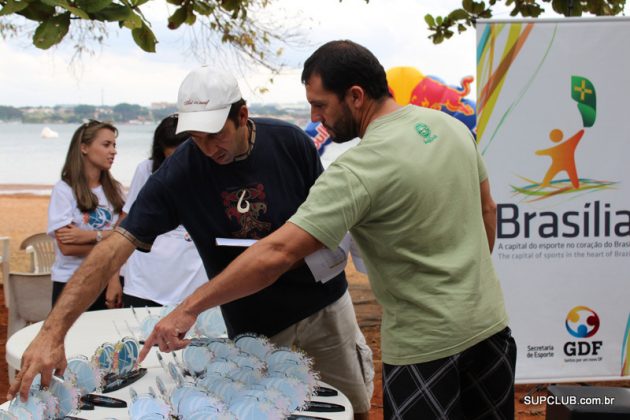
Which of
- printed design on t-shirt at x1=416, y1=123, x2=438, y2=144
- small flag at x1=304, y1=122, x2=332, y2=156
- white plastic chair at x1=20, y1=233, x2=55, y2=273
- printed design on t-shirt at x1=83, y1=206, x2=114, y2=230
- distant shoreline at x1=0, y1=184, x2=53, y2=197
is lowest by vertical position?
distant shoreline at x1=0, y1=184, x2=53, y2=197

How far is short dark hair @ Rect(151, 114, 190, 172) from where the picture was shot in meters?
3.57

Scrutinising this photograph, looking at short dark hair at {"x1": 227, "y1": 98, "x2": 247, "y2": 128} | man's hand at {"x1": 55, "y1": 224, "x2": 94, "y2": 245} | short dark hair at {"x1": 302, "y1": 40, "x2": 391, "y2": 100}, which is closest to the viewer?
short dark hair at {"x1": 302, "y1": 40, "x2": 391, "y2": 100}

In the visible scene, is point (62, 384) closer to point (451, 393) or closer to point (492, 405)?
point (451, 393)

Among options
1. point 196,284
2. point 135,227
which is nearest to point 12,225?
point 196,284

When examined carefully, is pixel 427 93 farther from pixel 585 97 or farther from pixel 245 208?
pixel 245 208

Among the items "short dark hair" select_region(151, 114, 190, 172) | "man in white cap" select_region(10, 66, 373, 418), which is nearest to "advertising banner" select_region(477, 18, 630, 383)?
"short dark hair" select_region(151, 114, 190, 172)

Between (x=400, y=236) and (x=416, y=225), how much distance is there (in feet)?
0.16

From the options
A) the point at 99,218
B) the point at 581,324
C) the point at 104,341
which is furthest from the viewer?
the point at 99,218

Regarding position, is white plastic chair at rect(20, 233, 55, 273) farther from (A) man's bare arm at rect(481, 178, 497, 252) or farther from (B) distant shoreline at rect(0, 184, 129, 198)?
(B) distant shoreline at rect(0, 184, 129, 198)

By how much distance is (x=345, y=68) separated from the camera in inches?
73.1

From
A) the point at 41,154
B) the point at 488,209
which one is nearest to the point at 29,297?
the point at 488,209

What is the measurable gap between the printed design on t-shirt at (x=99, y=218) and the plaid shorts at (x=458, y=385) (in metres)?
2.61

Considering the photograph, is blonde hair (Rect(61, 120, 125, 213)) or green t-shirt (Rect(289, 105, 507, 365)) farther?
blonde hair (Rect(61, 120, 125, 213))

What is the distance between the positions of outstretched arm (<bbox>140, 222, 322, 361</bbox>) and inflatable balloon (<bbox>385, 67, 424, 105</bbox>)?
7418 millimetres
